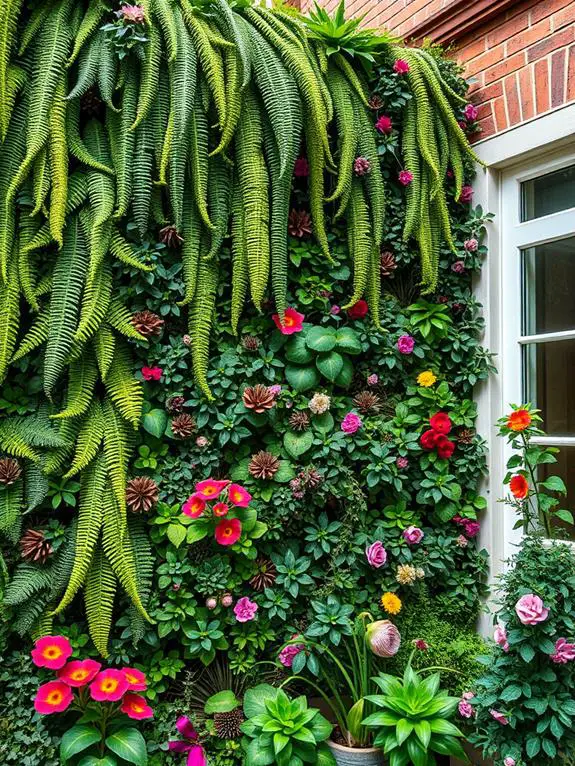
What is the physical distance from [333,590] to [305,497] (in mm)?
344

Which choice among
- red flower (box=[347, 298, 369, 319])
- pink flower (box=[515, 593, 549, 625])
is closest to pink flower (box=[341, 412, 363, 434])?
red flower (box=[347, 298, 369, 319])

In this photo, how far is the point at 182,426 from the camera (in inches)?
80.8

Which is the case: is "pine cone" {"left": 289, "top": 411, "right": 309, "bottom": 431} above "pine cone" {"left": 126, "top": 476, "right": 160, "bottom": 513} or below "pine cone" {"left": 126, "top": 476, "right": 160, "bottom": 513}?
above

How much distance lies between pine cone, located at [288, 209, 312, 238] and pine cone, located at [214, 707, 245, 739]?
1703 mm

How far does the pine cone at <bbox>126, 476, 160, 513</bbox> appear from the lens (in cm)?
197

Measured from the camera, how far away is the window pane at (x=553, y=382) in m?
2.24

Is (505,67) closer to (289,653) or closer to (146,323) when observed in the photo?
(146,323)

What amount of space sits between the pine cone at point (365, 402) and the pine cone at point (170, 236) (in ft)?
2.89

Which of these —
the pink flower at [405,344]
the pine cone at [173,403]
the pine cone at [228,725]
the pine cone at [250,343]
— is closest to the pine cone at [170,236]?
the pine cone at [250,343]

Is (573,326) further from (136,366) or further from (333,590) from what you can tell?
(136,366)

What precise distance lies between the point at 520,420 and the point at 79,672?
5.25 ft

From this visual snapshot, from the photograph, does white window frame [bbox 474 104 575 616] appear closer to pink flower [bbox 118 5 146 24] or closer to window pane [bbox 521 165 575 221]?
window pane [bbox 521 165 575 221]

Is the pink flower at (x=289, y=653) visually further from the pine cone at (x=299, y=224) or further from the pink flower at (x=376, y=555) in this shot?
the pine cone at (x=299, y=224)

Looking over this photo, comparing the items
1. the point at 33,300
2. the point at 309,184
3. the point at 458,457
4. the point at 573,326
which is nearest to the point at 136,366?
A: the point at 33,300
